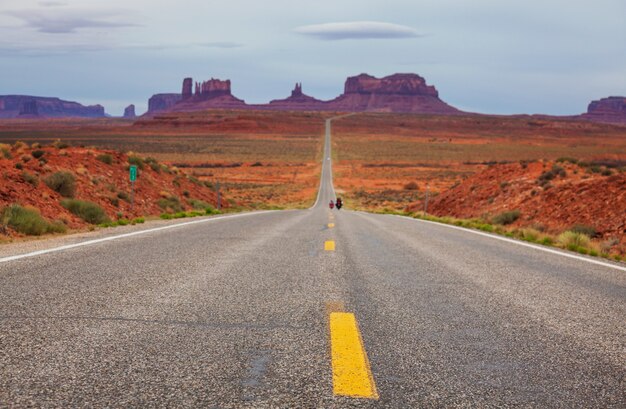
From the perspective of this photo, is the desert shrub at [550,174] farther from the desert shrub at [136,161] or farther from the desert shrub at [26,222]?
the desert shrub at [26,222]

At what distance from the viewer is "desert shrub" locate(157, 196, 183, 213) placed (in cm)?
2570

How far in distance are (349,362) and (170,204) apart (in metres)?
23.6

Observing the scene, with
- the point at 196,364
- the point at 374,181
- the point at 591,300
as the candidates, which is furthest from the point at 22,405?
the point at 374,181

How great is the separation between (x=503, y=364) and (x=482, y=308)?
5.52 ft

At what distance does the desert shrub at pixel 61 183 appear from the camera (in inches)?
725

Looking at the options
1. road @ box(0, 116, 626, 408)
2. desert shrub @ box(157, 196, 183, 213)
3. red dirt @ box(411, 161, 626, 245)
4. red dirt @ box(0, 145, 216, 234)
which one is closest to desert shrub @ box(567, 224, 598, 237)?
red dirt @ box(411, 161, 626, 245)

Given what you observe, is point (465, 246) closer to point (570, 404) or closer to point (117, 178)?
point (570, 404)

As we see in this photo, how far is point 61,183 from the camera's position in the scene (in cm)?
1869

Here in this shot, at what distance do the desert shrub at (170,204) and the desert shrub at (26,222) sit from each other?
41.9 feet

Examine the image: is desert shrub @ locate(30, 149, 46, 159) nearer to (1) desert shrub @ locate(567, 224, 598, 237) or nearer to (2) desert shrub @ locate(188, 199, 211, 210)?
(2) desert shrub @ locate(188, 199, 211, 210)

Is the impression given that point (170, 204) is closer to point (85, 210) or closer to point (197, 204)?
point (197, 204)

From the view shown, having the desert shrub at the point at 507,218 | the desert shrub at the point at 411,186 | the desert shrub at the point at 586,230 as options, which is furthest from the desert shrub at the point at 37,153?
the desert shrub at the point at 411,186

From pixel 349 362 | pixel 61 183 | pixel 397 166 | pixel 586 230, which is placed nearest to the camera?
pixel 349 362

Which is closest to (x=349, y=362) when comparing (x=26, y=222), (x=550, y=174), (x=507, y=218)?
(x=26, y=222)
